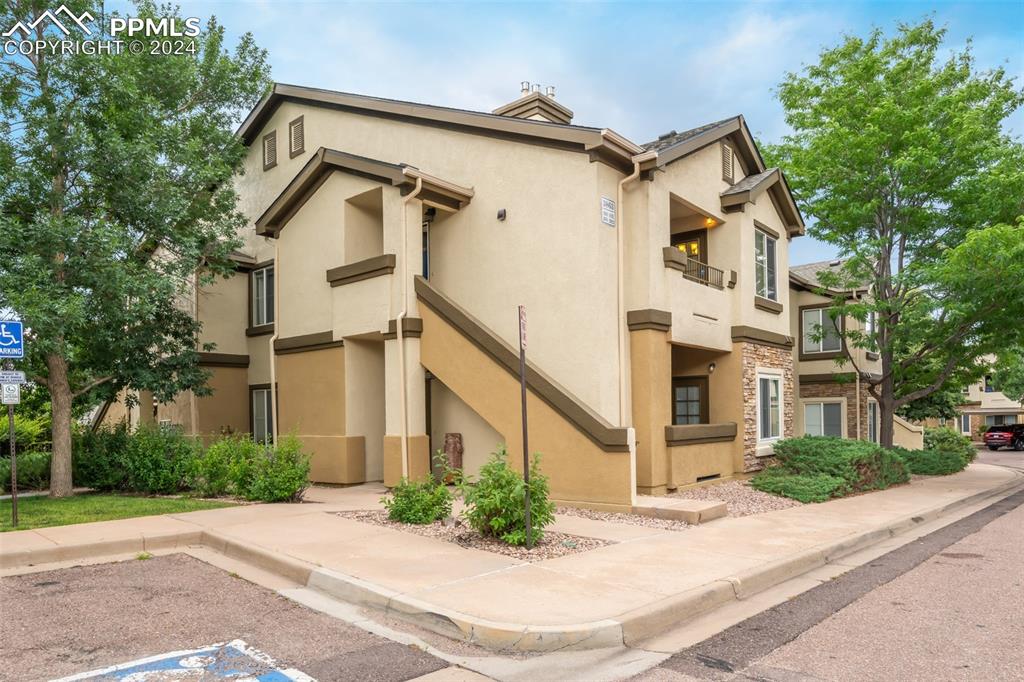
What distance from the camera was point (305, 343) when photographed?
53.7 feet

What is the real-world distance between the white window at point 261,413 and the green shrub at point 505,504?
11578 mm

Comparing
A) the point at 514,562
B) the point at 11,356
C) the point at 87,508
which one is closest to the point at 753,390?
the point at 514,562

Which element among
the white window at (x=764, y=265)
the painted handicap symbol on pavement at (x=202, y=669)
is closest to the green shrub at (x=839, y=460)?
the white window at (x=764, y=265)

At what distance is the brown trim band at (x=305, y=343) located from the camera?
51.7ft

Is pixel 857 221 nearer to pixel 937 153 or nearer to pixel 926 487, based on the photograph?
pixel 937 153

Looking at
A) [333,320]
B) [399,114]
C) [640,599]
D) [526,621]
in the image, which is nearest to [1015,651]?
[640,599]

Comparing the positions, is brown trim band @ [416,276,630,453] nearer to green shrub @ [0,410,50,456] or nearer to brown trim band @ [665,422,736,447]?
brown trim band @ [665,422,736,447]

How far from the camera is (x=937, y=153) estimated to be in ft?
60.5

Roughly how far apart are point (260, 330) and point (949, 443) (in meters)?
25.1

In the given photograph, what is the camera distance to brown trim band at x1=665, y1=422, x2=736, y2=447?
44.5 ft

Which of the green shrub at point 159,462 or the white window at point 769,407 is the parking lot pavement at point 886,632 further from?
the green shrub at point 159,462

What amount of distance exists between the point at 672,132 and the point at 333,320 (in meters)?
9.02

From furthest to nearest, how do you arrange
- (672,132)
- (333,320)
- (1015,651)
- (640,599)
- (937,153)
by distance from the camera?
(937,153)
(672,132)
(333,320)
(640,599)
(1015,651)

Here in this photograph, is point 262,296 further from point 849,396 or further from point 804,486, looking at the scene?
point 849,396
